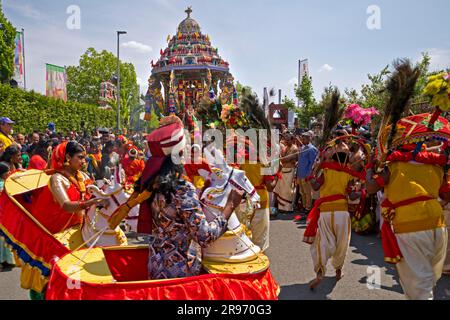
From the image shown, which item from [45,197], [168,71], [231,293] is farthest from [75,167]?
[168,71]

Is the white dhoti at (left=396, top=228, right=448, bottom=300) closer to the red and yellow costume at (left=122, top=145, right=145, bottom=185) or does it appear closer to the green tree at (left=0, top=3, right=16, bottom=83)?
the red and yellow costume at (left=122, top=145, right=145, bottom=185)

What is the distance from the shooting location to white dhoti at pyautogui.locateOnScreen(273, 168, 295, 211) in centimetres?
964

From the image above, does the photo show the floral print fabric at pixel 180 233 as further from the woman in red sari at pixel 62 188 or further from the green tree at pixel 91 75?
the green tree at pixel 91 75

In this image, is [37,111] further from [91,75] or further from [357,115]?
[91,75]

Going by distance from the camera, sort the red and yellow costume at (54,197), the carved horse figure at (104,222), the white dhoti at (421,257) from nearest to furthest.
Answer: the white dhoti at (421,257)
the red and yellow costume at (54,197)
the carved horse figure at (104,222)

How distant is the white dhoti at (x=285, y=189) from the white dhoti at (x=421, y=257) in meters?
6.45

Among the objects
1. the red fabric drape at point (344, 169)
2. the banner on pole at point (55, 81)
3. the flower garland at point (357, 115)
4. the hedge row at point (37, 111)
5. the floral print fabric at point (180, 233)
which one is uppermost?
the banner on pole at point (55, 81)

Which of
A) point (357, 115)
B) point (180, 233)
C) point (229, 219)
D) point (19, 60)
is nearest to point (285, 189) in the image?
point (357, 115)

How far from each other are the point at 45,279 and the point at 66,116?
2180 cm

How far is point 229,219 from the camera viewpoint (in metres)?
2.88

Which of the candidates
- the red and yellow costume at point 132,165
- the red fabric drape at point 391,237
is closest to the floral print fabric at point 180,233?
the red fabric drape at point 391,237

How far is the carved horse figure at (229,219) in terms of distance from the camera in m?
2.86

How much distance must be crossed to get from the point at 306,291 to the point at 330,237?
740mm

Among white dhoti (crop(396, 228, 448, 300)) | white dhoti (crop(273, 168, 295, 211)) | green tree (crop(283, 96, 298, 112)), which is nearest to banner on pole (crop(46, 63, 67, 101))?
green tree (crop(283, 96, 298, 112))
